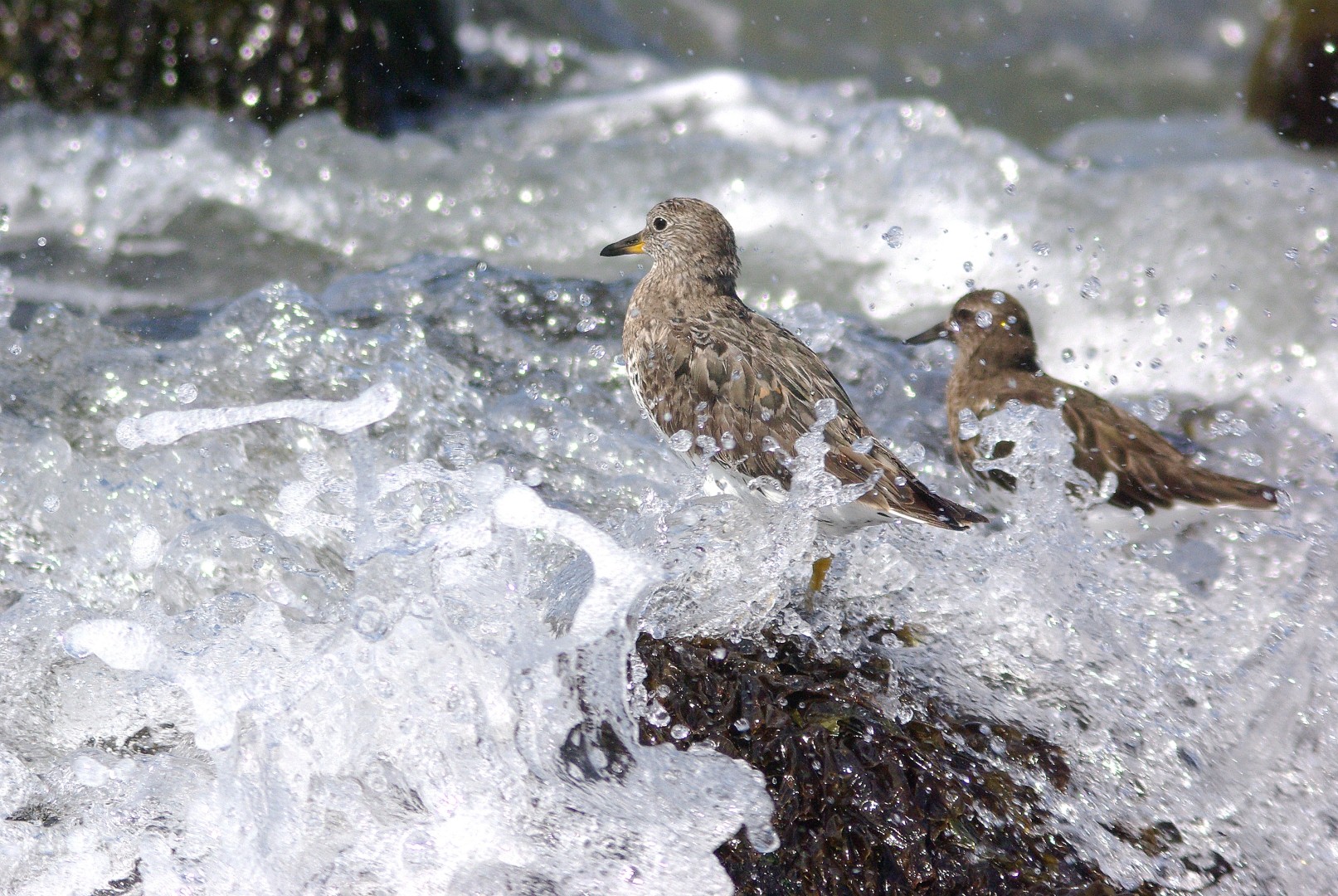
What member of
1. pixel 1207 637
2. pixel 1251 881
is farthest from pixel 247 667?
pixel 1207 637

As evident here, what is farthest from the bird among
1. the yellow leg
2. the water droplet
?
the water droplet

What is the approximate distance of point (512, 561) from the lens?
3180 mm

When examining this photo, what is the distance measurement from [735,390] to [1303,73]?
7.19 metres

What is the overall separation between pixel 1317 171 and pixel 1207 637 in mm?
5890

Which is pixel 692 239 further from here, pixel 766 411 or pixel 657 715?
pixel 657 715

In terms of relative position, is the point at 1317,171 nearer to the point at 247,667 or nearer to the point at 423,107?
the point at 423,107

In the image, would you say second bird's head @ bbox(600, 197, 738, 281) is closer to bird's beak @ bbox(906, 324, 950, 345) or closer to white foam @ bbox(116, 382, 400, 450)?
bird's beak @ bbox(906, 324, 950, 345)

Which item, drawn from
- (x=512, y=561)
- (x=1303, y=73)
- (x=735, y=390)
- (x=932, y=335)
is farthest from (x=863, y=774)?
(x=1303, y=73)

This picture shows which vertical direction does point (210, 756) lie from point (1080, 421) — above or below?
below

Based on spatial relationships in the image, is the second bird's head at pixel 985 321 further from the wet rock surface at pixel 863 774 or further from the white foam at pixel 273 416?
the white foam at pixel 273 416

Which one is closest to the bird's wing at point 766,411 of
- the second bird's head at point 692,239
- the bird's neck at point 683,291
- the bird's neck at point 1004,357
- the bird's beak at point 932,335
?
the bird's neck at point 683,291

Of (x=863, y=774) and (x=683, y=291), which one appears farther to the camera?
(x=683, y=291)

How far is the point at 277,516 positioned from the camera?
407cm

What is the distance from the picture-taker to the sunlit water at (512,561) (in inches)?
112
